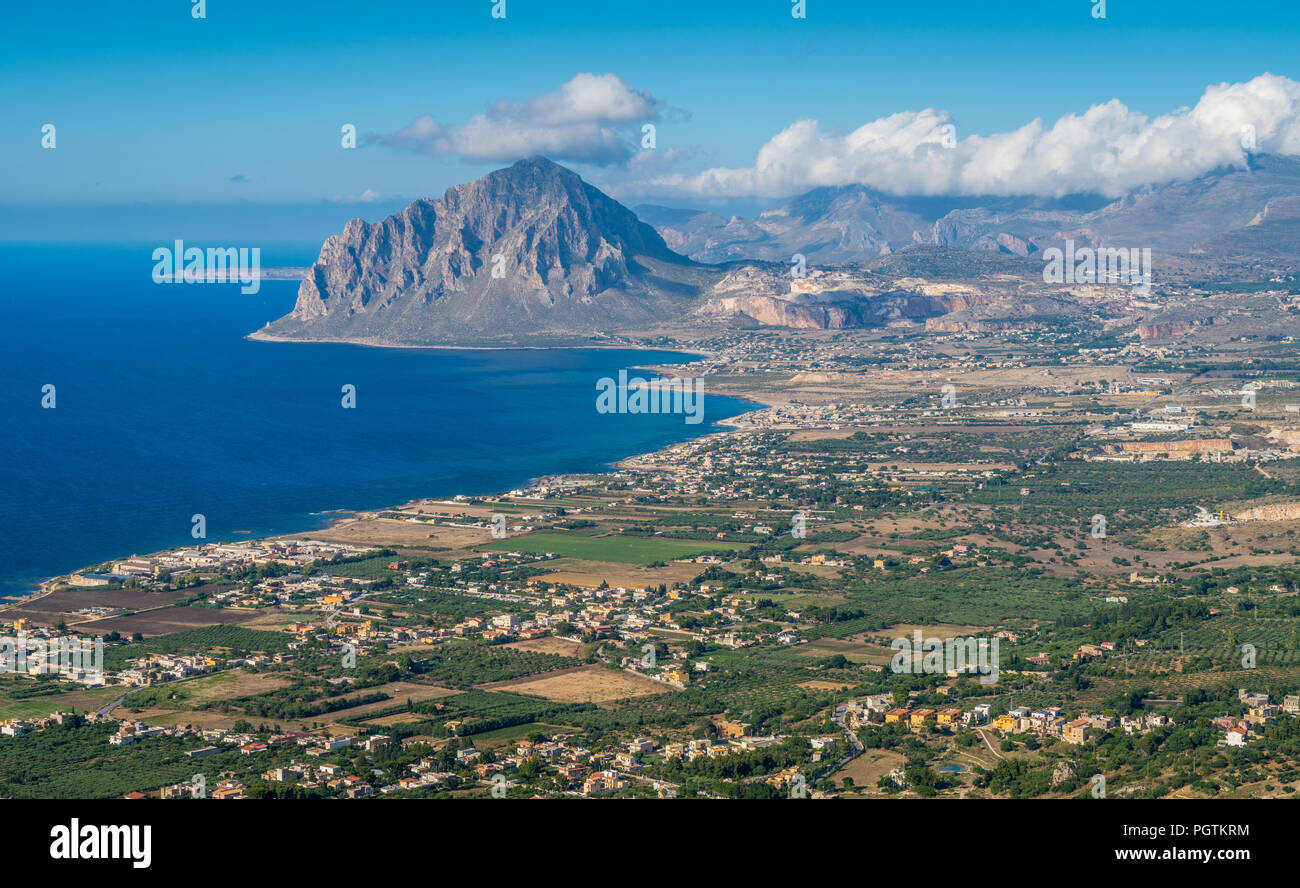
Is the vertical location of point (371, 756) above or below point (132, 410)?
below

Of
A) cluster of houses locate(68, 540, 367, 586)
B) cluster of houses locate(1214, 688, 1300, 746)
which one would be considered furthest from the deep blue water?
cluster of houses locate(1214, 688, 1300, 746)

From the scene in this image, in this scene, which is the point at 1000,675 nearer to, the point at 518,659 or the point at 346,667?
the point at 518,659

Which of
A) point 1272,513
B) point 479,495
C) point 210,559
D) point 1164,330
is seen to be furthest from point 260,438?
point 1164,330

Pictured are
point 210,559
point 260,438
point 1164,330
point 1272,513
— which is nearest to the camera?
point 210,559

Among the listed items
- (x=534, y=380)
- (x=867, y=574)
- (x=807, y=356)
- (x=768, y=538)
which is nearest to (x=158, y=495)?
(x=768, y=538)

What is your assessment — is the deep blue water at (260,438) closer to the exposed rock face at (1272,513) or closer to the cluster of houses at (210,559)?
the cluster of houses at (210,559)

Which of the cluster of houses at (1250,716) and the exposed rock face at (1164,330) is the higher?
the exposed rock face at (1164,330)

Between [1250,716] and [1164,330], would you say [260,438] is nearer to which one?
[1250,716]

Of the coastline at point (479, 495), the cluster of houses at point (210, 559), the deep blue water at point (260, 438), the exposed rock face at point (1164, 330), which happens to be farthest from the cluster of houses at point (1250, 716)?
the exposed rock face at point (1164, 330)
